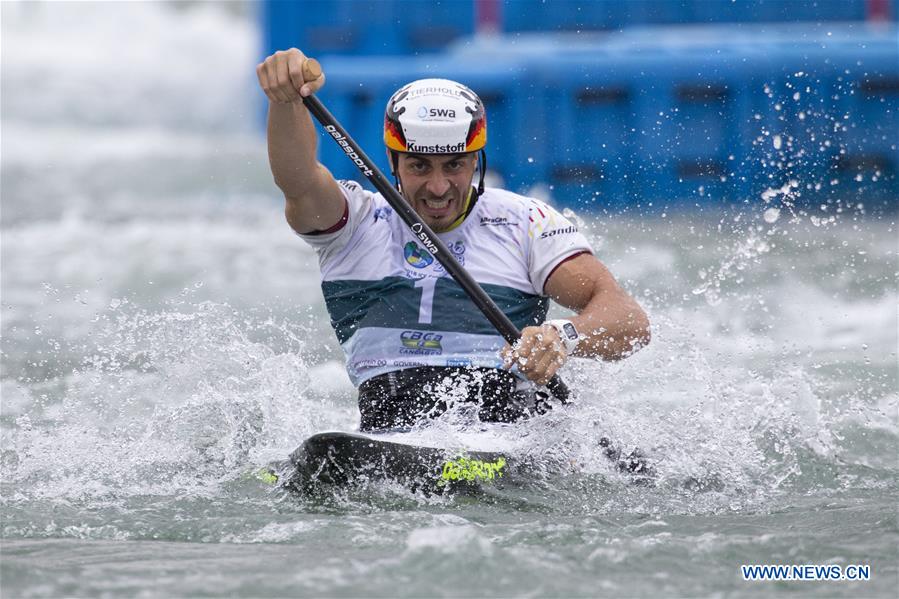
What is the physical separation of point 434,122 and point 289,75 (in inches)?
24.8

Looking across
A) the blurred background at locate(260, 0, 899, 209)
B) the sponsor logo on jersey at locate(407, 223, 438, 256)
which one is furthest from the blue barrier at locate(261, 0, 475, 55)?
the sponsor logo on jersey at locate(407, 223, 438, 256)

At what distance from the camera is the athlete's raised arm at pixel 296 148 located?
5.14m

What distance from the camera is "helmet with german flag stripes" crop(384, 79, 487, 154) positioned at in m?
5.42

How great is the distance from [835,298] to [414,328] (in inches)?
221

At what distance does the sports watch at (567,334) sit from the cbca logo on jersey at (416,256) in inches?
25.5

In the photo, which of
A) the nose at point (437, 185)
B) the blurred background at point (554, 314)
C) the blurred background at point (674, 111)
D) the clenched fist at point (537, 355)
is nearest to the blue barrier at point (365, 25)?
the blurred background at point (554, 314)

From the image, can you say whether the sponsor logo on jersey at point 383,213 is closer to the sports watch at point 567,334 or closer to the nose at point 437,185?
the nose at point 437,185

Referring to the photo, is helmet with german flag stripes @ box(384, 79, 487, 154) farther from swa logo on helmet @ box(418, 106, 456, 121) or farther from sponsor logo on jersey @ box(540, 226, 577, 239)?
sponsor logo on jersey @ box(540, 226, 577, 239)

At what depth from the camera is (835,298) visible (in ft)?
33.6

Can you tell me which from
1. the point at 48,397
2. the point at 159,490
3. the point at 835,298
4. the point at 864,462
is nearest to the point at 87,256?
the point at 48,397

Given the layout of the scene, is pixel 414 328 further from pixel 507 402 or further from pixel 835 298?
pixel 835 298

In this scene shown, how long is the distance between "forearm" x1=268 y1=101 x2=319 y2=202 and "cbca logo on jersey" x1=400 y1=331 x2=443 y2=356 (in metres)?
0.74

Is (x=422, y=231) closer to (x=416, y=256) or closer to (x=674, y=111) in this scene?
(x=416, y=256)

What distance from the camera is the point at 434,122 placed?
5.41 metres
